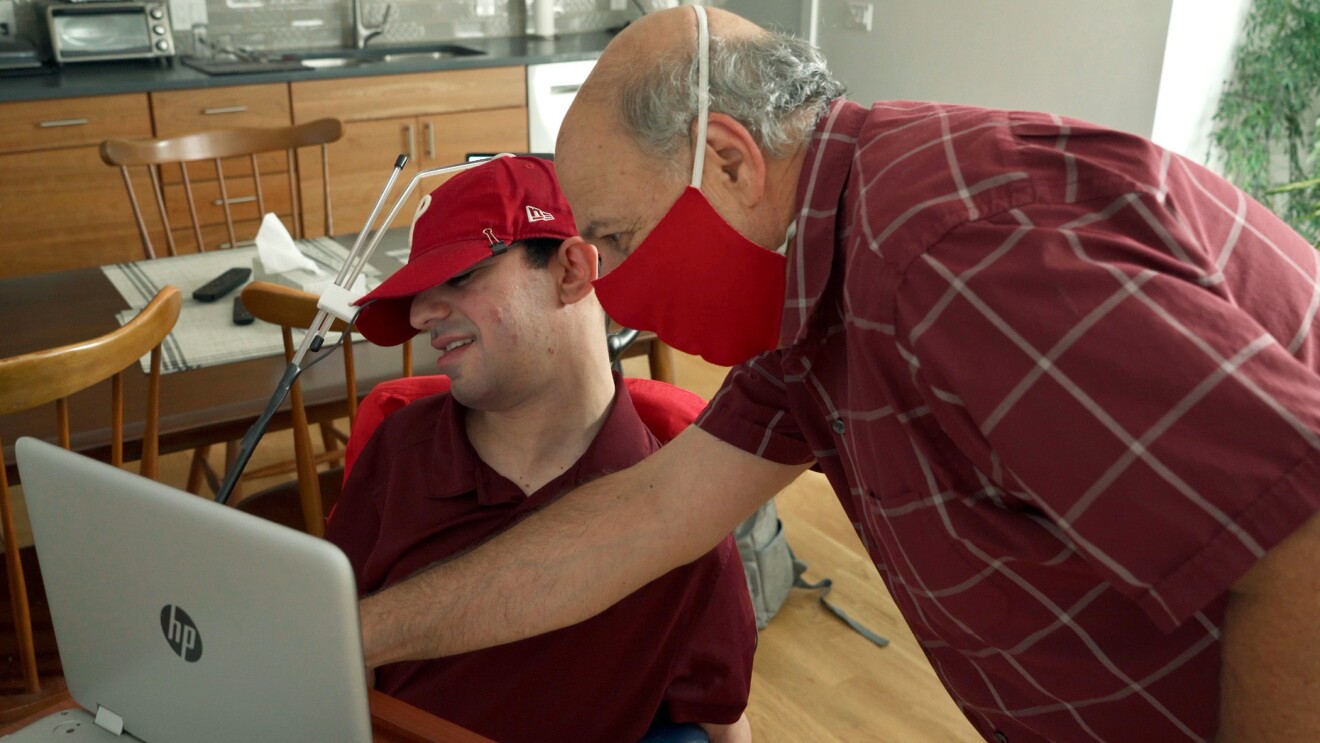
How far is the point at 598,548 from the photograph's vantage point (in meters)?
1.23

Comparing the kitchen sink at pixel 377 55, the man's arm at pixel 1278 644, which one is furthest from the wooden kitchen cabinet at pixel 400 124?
the man's arm at pixel 1278 644

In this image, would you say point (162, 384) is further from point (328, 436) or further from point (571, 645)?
point (328, 436)

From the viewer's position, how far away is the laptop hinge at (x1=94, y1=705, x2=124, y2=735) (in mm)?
1083

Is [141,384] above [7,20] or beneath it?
beneath

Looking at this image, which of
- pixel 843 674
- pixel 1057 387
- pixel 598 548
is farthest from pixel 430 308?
pixel 843 674

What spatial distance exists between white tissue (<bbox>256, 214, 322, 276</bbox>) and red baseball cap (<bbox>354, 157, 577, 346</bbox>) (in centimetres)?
94

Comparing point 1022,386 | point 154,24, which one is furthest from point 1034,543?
point 154,24

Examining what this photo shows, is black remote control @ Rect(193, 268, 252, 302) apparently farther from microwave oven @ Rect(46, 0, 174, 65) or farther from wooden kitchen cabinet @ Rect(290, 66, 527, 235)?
microwave oven @ Rect(46, 0, 174, 65)

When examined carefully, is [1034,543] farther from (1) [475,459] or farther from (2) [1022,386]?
(1) [475,459]

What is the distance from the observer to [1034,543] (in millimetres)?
852

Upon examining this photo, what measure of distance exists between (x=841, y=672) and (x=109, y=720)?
1750 mm

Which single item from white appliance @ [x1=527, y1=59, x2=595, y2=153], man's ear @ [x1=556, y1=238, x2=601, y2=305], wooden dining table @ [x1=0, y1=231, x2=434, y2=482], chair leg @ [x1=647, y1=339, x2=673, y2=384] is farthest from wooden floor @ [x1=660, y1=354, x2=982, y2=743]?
white appliance @ [x1=527, y1=59, x2=595, y2=153]

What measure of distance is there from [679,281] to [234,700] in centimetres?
52

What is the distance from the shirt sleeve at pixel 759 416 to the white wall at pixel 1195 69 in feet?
8.56
